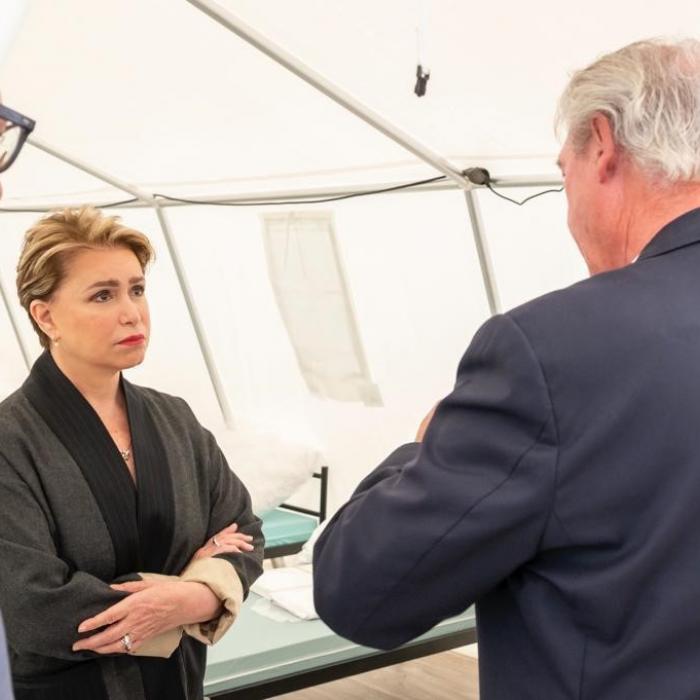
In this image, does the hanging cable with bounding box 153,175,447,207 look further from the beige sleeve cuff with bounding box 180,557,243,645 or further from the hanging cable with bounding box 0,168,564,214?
the beige sleeve cuff with bounding box 180,557,243,645

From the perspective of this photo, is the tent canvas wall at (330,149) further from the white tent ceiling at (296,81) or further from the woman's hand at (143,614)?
the woman's hand at (143,614)

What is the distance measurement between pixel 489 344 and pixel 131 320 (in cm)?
97

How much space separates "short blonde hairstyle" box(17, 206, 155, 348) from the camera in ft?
5.60

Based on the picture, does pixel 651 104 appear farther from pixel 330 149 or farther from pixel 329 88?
pixel 330 149

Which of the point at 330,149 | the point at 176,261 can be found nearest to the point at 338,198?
the point at 330,149

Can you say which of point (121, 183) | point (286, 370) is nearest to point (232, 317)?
point (286, 370)

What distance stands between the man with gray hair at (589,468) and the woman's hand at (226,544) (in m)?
0.73

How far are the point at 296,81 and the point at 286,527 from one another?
6.57 feet

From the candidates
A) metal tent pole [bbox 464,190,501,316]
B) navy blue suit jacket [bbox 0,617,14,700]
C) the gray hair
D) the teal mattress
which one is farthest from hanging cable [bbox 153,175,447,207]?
navy blue suit jacket [bbox 0,617,14,700]

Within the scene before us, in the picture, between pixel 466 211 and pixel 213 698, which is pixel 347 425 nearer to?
pixel 466 211

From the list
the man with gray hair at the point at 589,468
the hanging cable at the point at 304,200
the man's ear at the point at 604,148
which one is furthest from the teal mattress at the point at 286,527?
the man's ear at the point at 604,148

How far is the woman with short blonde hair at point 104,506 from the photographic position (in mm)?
1526

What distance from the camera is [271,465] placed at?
14.5 feet

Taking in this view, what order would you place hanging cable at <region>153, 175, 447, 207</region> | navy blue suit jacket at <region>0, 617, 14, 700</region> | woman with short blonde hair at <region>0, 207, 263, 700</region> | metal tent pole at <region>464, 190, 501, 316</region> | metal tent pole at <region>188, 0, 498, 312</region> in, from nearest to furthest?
navy blue suit jacket at <region>0, 617, 14, 700</region>, woman with short blonde hair at <region>0, 207, 263, 700</region>, metal tent pole at <region>188, 0, 498, 312</region>, metal tent pole at <region>464, 190, 501, 316</region>, hanging cable at <region>153, 175, 447, 207</region>
